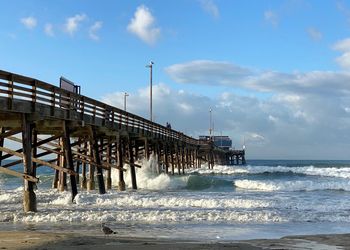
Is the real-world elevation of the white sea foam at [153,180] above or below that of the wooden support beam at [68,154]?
below

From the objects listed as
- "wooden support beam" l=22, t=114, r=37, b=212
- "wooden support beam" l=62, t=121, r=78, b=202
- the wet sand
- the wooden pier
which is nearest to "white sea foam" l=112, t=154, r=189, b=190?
the wooden pier

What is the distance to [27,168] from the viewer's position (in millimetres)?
12805

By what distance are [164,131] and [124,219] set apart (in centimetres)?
2292

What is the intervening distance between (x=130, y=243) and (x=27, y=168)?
5588 mm

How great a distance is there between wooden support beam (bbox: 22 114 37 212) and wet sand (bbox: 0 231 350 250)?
3485mm

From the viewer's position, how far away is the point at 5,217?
11648 millimetres

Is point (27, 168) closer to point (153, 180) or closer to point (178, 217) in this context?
point (178, 217)

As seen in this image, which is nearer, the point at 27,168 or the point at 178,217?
the point at 178,217

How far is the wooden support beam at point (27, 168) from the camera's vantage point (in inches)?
493

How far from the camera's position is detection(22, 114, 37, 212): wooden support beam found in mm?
12531

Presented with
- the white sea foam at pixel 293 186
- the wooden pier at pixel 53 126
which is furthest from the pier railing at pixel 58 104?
the white sea foam at pixel 293 186

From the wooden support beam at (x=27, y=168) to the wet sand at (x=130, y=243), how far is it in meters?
3.49

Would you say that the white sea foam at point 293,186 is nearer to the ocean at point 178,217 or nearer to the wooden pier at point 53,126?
the wooden pier at point 53,126

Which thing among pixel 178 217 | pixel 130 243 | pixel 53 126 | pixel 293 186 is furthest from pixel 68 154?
pixel 293 186
